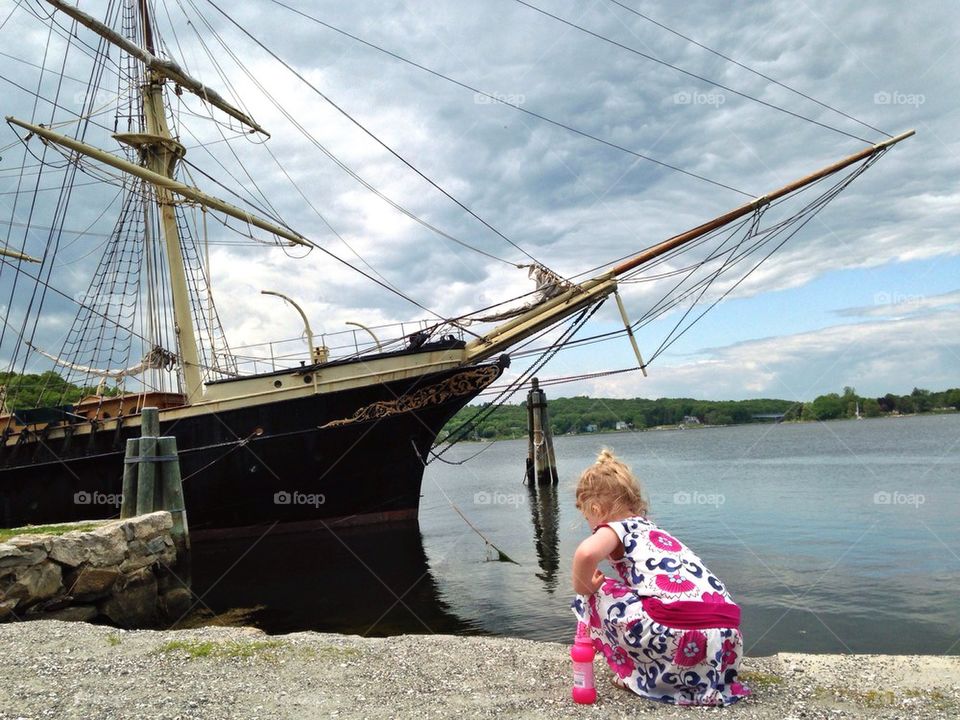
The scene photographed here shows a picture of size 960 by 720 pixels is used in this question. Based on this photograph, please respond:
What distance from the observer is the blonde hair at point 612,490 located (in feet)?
11.3

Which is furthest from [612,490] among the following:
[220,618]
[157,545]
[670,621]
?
[220,618]

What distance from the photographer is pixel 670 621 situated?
324 cm

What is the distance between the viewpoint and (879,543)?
14.1m

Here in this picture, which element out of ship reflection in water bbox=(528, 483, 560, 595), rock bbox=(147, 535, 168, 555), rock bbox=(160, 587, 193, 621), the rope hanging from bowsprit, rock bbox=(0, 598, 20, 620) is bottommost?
ship reflection in water bbox=(528, 483, 560, 595)

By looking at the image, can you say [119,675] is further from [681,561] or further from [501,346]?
[501,346]

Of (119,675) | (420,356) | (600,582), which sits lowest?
(119,675)

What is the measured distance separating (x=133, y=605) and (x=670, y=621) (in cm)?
792

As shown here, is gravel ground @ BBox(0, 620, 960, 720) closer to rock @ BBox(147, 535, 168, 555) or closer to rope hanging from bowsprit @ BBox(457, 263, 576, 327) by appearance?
rock @ BBox(147, 535, 168, 555)

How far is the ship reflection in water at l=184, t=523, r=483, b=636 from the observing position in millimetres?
9828

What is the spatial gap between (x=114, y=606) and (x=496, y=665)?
6235 millimetres

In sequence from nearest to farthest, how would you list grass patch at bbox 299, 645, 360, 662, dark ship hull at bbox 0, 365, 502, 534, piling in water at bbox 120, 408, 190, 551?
grass patch at bbox 299, 645, 360, 662
piling in water at bbox 120, 408, 190, 551
dark ship hull at bbox 0, 365, 502, 534

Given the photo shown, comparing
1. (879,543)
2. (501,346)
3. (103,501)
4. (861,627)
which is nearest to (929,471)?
(879,543)

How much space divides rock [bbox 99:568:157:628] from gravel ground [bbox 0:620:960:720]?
3.63m

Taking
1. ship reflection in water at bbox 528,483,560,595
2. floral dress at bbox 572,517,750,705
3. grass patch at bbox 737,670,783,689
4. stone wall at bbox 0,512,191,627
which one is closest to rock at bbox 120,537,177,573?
stone wall at bbox 0,512,191,627
